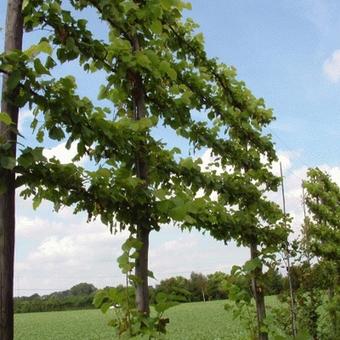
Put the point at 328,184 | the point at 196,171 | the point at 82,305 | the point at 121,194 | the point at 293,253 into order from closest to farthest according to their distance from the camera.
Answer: the point at 121,194 < the point at 196,171 < the point at 293,253 < the point at 328,184 < the point at 82,305

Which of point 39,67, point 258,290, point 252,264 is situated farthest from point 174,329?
point 39,67

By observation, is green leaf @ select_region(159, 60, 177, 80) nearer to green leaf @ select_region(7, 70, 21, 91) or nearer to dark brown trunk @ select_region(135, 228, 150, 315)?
dark brown trunk @ select_region(135, 228, 150, 315)

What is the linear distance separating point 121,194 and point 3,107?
1.21 meters

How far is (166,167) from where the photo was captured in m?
5.73

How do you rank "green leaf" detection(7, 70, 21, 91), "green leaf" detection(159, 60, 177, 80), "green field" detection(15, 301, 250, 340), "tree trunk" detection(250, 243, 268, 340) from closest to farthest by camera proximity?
"green leaf" detection(7, 70, 21, 91) → "green leaf" detection(159, 60, 177, 80) → "tree trunk" detection(250, 243, 268, 340) → "green field" detection(15, 301, 250, 340)

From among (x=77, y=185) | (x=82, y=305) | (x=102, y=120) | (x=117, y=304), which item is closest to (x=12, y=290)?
(x=117, y=304)

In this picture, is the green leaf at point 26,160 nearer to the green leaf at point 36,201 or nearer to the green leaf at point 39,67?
the green leaf at point 39,67

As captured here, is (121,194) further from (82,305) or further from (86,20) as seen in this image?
(82,305)

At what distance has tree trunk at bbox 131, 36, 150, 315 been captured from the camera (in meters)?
4.64

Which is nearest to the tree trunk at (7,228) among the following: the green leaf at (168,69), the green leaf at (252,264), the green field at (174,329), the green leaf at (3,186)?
the green leaf at (3,186)

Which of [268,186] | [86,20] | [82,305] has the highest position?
[86,20]

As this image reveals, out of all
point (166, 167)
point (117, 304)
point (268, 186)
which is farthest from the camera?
point (268, 186)

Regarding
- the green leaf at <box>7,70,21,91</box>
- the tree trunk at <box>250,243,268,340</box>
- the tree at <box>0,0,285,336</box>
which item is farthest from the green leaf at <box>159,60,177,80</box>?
the tree trunk at <box>250,243,268,340</box>

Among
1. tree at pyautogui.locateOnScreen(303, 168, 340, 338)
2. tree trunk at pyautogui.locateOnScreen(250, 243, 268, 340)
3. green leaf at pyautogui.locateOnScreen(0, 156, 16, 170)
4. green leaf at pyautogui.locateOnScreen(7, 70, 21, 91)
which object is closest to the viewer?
green leaf at pyautogui.locateOnScreen(0, 156, 16, 170)
